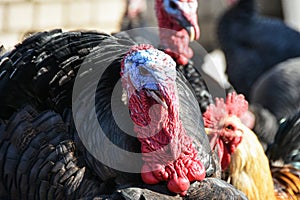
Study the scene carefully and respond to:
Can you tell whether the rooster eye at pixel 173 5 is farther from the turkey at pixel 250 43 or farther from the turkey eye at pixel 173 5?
the turkey at pixel 250 43

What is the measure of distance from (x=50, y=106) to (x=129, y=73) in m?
0.55

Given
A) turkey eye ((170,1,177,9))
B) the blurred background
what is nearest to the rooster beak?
turkey eye ((170,1,177,9))

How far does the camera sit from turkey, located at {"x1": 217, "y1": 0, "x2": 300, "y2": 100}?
23.1 ft

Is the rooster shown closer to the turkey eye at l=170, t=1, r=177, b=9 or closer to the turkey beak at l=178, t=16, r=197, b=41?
the turkey beak at l=178, t=16, r=197, b=41

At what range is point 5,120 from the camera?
4059 mm

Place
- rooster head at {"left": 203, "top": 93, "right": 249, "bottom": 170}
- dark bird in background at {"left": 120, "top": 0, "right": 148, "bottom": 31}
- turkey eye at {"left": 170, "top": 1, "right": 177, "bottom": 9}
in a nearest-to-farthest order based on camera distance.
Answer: rooster head at {"left": 203, "top": 93, "right": 249, "bottom": 170} < turkey eye at {"left": 170, "top": 1, "right": 177, "bottom": 9} < dark bird in background at {"left": 120, "top": 0, "right": 148, "bottom": 31}

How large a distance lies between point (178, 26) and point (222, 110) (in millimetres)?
764

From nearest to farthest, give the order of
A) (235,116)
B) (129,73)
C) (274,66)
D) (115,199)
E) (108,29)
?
(115,199), (129,73), (235,116), (274,66), (108,29)

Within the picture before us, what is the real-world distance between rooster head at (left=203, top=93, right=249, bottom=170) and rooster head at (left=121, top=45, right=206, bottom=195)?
1.82ft

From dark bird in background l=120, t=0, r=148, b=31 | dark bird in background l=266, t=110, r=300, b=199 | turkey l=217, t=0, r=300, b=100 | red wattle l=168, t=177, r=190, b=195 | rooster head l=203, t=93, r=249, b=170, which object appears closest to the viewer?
red wattle l=168, t=177, r=190, b=195

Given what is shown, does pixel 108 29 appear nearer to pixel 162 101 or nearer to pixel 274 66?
pixel 274 66

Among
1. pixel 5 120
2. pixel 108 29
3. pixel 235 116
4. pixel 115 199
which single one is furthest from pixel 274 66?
pixel 115 199

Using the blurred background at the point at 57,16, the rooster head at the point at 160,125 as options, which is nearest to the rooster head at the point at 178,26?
the rooster head at the point at 160,125

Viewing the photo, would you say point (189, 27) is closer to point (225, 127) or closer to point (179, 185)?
point (225, 127)
